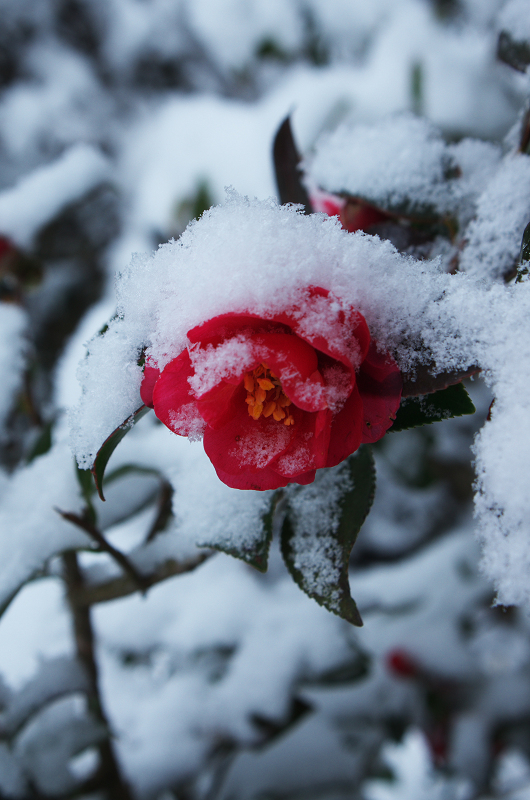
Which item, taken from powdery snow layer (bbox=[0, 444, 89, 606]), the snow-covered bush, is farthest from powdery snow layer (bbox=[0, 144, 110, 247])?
powdery snow layer (bbox=[0, 444, 89, 606])

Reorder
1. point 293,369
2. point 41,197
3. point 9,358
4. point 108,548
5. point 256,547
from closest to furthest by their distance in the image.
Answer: point 293,369 < point 256,547 < point 108,548 < point 9,358 < point 41,197

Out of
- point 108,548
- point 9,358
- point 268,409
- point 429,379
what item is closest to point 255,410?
point 268,409

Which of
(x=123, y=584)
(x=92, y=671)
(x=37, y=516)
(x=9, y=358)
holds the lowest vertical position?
(x=92, y=671)

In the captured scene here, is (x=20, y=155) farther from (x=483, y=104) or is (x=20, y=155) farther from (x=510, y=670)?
(x=510, y=670)

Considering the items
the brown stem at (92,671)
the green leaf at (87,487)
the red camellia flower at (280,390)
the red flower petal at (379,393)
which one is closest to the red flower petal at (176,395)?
the red camellia flower at (280,390)

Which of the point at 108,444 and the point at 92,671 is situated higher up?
the point at 108,444

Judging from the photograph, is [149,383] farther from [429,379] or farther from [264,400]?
[429,379]

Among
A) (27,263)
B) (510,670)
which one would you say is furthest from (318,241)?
(510,670)

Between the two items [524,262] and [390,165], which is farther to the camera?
[390,165]

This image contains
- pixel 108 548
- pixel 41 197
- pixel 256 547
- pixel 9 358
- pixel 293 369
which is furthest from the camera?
pixel 41 197
